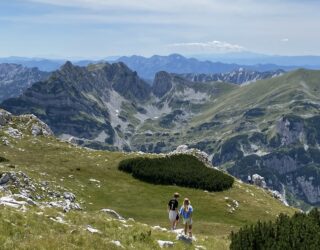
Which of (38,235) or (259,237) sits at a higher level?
(38,235)

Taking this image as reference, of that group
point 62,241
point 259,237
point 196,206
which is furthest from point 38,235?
point 196,206

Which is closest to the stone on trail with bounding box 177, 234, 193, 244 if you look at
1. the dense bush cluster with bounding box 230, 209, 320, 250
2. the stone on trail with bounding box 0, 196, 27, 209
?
the dense bush cluster with bounding box 230, 209, 320, 250

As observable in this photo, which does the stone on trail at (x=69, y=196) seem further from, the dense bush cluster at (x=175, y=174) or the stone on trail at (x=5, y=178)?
the dense bush cluster at (x=175, y=174)

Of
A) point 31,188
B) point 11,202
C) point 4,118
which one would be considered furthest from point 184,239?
point 4,118

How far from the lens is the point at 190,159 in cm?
8425

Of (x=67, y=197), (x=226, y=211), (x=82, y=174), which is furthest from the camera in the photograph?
(x=82, y=174)

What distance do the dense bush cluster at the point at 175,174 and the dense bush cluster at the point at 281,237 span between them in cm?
4349

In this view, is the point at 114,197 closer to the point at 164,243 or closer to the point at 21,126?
the point at 164,243

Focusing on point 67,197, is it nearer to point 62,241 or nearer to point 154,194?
point 154,194

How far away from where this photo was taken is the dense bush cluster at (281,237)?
24.8 m

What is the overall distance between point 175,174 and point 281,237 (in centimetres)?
4814

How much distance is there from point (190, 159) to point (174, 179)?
12418 mm

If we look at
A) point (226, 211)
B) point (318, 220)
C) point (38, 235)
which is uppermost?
point (38, 235)

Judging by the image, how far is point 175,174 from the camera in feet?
241
